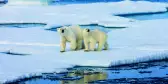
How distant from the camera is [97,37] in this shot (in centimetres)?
1063

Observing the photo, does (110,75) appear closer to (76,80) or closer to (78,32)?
(76,80)

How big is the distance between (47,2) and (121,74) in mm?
22313

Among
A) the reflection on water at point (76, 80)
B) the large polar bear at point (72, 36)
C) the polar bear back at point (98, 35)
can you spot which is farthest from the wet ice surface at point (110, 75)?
the large polar bear at point (72, 36)

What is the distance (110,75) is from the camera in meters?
8.61

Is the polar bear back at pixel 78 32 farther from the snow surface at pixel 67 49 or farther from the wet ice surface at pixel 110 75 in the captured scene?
the wet ice surface at pixel 110 75

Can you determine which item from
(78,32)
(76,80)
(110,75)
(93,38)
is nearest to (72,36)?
(78,32)

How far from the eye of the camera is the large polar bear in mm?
10586

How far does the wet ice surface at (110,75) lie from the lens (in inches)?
319

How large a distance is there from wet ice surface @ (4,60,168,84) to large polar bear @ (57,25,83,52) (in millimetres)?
1498

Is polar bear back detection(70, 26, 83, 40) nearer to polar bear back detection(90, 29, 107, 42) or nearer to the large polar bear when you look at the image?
the large polar bear

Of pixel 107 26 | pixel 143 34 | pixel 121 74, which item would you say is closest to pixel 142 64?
pixel 121 74

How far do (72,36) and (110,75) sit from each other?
2.22m

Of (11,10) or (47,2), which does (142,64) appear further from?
(47,2)

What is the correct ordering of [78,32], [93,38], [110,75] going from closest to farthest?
[110,75] < [93,38] < [78,32]
